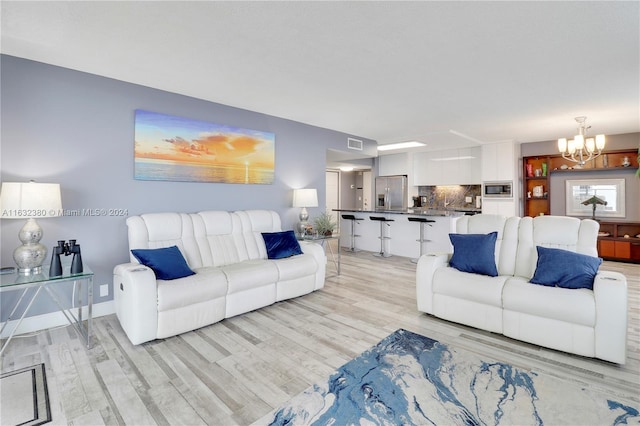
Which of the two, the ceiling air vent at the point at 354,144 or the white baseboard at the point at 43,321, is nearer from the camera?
the white baseboard at the point at 43,321

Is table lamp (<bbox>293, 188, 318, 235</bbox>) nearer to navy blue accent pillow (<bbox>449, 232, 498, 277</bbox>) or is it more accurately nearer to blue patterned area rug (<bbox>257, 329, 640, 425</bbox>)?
navy blue accent pillow (<bbox>449, 232, 498, 277</bbox>)

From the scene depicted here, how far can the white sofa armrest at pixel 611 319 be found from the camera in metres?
2.32

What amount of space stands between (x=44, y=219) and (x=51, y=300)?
2.62ft

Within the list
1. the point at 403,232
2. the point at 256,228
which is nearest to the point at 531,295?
the point at 256,228

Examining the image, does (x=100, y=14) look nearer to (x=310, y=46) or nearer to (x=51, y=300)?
(x=310, y=46)

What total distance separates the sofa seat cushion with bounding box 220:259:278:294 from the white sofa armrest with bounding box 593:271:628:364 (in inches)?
115

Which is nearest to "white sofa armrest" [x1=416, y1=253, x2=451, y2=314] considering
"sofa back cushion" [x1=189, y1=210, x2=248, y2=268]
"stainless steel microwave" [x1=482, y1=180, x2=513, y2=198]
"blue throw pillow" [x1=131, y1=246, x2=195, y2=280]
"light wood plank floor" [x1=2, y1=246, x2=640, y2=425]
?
"light wood plank floor" [x1=2, y1=246, x2=640, y2=425]

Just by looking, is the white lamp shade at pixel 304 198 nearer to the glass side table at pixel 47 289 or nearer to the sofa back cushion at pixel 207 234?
the sofa back cushion at pixel 207 234

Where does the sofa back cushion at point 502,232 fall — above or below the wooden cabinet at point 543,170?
below

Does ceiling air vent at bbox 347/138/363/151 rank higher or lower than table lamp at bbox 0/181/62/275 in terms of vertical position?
higher

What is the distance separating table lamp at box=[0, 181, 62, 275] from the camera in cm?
252

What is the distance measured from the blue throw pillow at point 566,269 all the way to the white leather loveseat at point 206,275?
244 centimetres

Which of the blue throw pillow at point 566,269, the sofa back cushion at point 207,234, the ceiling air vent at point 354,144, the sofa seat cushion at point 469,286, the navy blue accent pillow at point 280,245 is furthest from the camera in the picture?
the ceiling air vent at point 354,144

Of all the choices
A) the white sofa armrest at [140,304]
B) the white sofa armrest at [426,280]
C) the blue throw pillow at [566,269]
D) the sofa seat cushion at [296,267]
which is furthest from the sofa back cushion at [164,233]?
the blue throw pillow at [566,269]
